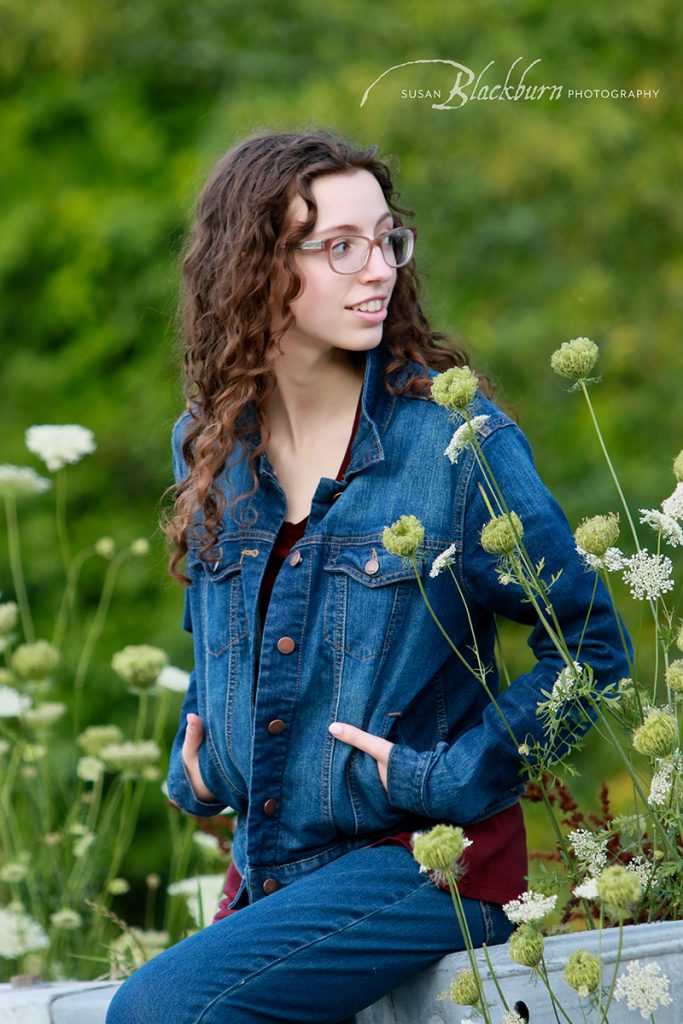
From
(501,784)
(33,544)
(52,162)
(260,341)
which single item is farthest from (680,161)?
(501,784)

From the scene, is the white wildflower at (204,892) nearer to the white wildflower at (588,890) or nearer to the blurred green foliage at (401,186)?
the white wildflower at (588,890)

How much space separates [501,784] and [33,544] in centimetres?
393

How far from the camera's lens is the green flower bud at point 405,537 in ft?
6.55

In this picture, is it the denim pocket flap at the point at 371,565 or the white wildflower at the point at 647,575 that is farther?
the denim pocket flap at the point at 371,565

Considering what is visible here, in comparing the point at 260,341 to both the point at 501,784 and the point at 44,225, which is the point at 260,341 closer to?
the point at 501,784

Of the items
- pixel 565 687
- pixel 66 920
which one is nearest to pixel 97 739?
pixel 66 920

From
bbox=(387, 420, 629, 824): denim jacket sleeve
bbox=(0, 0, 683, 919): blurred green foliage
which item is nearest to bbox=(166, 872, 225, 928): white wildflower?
bbox=(387, 420, 629, 824): denim jacket sleeve

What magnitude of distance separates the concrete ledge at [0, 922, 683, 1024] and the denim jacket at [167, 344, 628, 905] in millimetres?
246

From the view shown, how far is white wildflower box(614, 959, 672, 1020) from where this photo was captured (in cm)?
171

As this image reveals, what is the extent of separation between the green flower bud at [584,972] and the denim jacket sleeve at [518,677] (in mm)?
534

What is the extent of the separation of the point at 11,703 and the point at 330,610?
1.32m

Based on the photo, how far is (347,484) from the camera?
2453 mm

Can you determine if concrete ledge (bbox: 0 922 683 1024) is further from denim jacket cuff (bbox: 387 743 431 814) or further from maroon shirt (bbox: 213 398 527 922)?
denim jacket cuff (bbox: 387 743 431 814)

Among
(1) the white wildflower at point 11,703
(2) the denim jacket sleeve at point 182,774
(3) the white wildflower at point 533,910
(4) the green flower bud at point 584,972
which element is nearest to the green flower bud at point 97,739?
(1) the white wildflower at point 11,703
